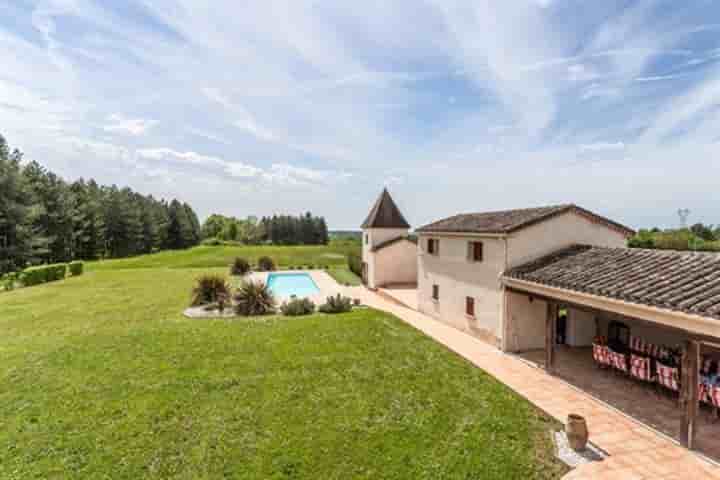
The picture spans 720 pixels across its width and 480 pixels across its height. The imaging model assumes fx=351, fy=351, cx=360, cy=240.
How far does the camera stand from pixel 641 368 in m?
8.94

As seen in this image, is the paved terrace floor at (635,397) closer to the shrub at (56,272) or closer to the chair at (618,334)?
the chair at (618,334)

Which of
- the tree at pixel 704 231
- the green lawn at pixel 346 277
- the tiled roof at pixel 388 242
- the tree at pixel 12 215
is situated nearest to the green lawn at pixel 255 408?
the tiled roof at pixel 388 242

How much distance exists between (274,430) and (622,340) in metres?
11.5

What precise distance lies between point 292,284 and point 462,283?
58.0 feet

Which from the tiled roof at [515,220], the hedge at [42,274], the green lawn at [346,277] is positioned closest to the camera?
the tiled roof at [515,220]

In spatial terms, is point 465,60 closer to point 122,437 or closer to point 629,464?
point 629,464

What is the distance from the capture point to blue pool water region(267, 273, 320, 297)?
25.3 meters

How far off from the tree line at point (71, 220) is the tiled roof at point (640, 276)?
38744 mm

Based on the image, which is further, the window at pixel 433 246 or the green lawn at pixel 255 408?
the window at pixel 433 246

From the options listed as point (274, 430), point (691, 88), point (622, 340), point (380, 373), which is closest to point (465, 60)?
point (691, 88)

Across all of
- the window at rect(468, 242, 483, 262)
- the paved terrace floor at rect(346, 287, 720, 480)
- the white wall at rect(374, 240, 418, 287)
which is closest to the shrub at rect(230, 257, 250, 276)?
the white wall at rect(374, 240, 418, 287)

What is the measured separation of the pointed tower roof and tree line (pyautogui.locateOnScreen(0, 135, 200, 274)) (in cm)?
2934

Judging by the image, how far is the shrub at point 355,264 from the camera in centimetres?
3353

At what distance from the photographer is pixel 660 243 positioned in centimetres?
2741
